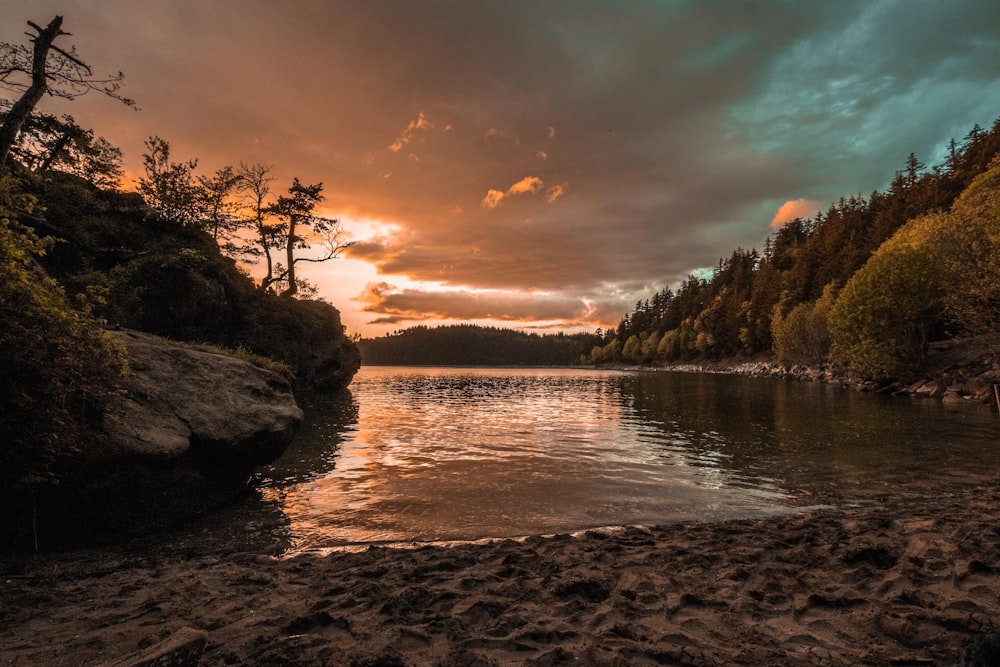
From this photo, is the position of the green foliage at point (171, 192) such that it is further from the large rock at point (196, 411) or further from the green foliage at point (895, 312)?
the green foliage at point (895, 312)

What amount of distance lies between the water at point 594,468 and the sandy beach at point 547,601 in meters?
2.08

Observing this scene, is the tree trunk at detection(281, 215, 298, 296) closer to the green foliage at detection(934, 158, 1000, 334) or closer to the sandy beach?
the sandy beach

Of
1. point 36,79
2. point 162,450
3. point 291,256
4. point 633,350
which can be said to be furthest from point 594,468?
point 633,350

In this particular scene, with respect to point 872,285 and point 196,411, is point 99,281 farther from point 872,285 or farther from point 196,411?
point 872,285

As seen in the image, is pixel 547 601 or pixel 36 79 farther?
pixel 36 79

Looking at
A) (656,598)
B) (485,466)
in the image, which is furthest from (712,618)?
(485,466)

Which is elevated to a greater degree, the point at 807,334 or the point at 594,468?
the point at 807,334

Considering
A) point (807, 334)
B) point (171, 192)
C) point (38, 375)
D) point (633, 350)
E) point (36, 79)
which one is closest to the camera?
point (38, 375)

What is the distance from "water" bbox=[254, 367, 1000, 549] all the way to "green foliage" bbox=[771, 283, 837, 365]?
154 feet

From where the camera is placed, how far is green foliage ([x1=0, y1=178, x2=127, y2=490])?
6750 mm

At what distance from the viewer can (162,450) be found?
898cm

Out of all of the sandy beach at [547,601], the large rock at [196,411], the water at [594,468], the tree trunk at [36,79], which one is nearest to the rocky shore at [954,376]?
the water at [594,468]

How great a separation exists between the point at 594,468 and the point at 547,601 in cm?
964

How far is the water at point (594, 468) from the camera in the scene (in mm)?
10109
